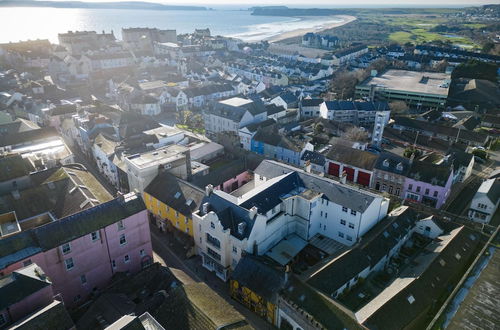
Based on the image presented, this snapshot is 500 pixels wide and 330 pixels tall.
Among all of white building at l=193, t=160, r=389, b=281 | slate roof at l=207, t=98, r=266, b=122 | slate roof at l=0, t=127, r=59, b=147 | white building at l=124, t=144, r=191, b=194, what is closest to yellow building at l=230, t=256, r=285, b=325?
white building at l=193, t=160, r=389, b=281

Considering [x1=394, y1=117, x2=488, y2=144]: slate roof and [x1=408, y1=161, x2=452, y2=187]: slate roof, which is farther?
[x1=394, y1=117, x2=488, y2=144]: slate roof

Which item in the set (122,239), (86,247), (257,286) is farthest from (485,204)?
(86,247)

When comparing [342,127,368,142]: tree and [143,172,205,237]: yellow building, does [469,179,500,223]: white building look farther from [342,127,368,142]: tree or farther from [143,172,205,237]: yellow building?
[143,172,205,237]: yellow building

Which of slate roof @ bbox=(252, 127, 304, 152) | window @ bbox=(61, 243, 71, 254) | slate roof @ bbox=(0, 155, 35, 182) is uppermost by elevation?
slate roof @ bbox=(0, 155, 35, 182)

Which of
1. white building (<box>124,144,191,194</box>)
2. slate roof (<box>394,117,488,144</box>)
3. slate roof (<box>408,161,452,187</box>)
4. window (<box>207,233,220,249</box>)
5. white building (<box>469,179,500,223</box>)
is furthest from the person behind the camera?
slate roof (<box>394,117,488,144</box>)

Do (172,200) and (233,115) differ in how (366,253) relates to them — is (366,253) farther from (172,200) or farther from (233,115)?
(233,115)

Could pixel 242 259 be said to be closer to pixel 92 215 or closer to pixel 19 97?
pixel 92 215
